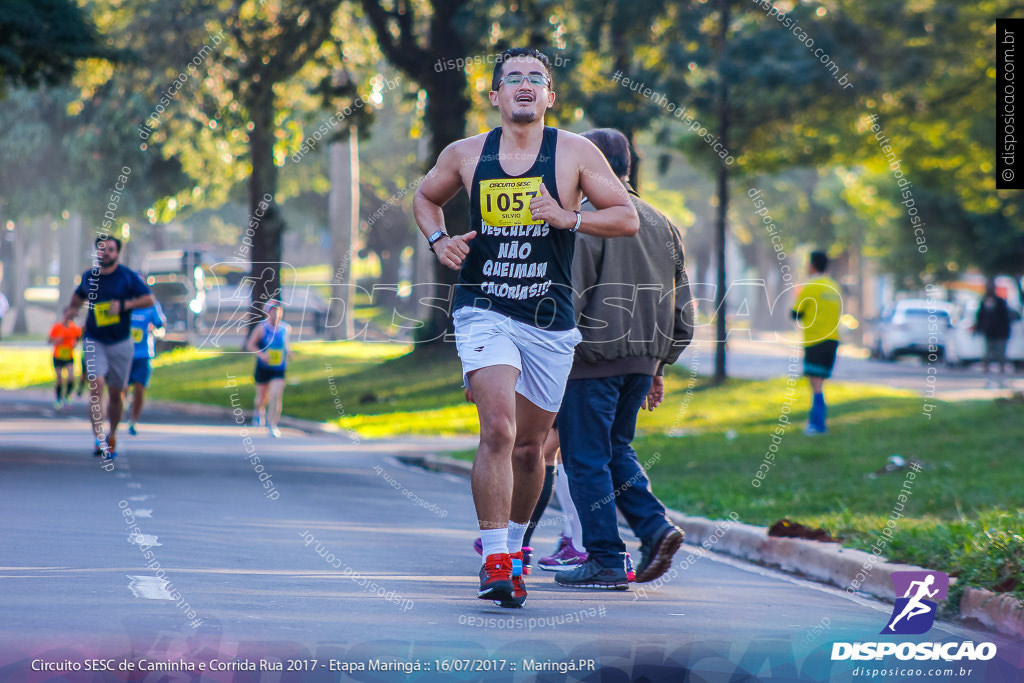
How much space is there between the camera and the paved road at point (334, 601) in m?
5.04

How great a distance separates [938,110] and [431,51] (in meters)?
8.92

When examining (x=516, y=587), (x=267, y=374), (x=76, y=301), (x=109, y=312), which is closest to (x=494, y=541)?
(x=516, y=587)

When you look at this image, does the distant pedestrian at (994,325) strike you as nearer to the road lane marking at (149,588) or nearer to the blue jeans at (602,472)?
the blue jeans at (602,472)

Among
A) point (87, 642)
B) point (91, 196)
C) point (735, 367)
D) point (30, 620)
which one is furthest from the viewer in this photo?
point (91, 196)

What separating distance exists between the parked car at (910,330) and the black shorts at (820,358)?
2505cm

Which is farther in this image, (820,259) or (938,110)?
(938,110)

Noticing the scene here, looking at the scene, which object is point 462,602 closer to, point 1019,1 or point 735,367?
point 1019,1

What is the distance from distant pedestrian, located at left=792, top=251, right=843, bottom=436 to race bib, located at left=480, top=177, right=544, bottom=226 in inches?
405

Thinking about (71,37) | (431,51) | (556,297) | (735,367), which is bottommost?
(735,367)

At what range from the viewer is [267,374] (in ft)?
58.5

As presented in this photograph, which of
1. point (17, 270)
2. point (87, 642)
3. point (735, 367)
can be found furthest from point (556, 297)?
point (17, 270)

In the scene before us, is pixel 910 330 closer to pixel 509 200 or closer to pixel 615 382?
pixel 615 382

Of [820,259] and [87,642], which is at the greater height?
[820,259]

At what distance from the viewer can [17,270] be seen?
60.5 m
